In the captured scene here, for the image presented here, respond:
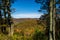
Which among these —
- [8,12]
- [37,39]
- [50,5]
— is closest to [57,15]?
[50,5]

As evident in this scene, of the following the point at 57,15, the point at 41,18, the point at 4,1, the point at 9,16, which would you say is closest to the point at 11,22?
the point at 9,16

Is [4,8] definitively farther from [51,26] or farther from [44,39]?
[51,26]

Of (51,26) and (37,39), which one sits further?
(37,39)

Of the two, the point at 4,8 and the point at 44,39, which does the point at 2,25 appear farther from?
the point at 44,39

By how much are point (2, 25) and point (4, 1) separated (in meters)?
3.63

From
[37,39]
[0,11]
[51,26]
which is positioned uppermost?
[0,11]

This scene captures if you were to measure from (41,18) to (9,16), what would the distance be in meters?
6.89

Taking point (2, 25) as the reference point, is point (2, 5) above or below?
above

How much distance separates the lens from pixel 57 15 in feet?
75.7

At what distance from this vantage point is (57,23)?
26.9 metres

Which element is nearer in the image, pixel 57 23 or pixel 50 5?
pixel 50 5

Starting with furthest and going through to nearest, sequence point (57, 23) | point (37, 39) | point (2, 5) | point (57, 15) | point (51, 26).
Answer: point (2, 5) < point (57, 23) < point (37, 39) < point (57, 15) < point (51, 26)

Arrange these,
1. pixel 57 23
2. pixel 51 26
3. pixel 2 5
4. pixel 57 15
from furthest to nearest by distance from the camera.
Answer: pixel 2 5
pixel 57 23
pixel 57 15
pixel 51 26

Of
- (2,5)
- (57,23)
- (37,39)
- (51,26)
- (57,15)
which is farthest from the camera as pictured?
(2,5)
